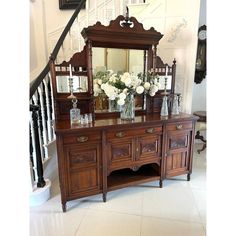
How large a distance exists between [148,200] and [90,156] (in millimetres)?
827

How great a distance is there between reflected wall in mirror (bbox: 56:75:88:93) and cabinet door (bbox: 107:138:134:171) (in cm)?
70

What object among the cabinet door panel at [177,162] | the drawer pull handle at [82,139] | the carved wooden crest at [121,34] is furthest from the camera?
the cabinet door panel at [177,162]

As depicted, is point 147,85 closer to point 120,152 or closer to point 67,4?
point 120,152

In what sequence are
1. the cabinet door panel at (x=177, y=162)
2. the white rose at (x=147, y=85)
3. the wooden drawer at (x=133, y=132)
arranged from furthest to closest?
the cabinet door panel at (x=177, y=162)
the white rose at (x=147, y=85)
the wooden drawer at (x=133, y=132)

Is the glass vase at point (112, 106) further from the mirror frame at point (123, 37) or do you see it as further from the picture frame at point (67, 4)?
the picture frame at point (67, 4)

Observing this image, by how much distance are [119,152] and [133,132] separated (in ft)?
0.85

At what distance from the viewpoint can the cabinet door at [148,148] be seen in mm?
2148

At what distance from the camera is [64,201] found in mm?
1922

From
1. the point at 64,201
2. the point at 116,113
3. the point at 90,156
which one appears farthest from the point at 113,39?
the point at 64,201


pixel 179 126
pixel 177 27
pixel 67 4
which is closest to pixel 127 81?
pixel 179 126

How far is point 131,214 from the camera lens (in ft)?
6.33

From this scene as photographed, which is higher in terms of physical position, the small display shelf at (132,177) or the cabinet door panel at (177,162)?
the cabinet door panel at (177,162)

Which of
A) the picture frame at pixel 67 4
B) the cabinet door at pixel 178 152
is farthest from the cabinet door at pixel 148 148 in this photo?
the picture frame at pixel 67 4
